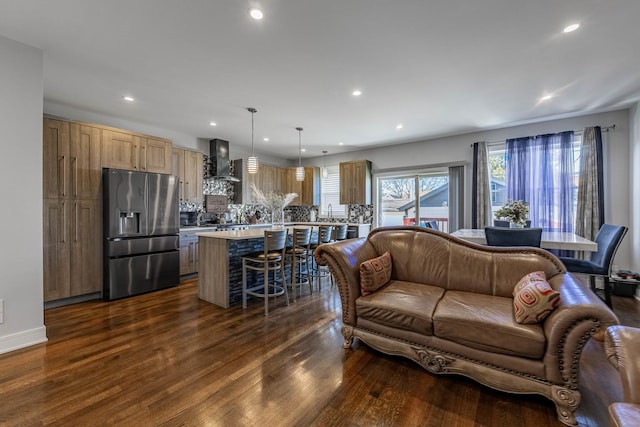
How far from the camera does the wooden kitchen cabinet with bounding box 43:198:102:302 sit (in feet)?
11.4

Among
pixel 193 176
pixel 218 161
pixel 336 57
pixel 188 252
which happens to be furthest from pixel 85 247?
pixel 336 57

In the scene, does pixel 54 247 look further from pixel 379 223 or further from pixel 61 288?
pixel 379 223

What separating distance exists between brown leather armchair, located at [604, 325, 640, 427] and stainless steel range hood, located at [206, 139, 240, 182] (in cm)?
581

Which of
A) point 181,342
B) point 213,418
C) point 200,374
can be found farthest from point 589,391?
point 181,342

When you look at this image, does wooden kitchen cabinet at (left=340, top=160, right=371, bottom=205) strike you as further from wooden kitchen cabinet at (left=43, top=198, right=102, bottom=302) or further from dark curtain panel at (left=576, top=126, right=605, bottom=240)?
wooden kitchen cabinet at (left=43, top=198, right=102, bottom=302)

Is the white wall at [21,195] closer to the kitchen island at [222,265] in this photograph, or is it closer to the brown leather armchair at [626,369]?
the kitchen island at [222,265]

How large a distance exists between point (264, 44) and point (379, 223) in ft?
16.0

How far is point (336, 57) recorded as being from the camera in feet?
8.96

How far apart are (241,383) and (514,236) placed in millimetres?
3129

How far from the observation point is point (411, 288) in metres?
2.62

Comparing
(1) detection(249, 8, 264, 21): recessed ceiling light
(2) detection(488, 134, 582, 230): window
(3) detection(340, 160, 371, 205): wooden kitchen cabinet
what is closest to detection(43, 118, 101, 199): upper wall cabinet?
(1) detection(249, 8, 264, 21): recessed ceiling light

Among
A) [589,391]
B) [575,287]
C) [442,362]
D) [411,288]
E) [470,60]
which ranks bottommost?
[589,391]

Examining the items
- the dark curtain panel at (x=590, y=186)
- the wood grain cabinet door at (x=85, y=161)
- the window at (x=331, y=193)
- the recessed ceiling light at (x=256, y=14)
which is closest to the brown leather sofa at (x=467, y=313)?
the recessed ceiling light at (x=256, y=14)

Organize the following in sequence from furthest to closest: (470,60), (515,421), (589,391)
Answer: (470,60) → (589,391) → (515,421)
